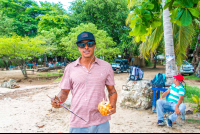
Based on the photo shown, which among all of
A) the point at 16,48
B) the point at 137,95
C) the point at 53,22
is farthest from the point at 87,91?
the point at 53,22

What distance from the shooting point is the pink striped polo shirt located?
198cm

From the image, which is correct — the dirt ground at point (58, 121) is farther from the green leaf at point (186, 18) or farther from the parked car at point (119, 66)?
the parked car at point (119, 66)

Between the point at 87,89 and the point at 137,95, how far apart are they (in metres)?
3.92

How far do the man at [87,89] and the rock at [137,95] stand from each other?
3.60 meters

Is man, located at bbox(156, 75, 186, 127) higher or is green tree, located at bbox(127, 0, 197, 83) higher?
green tree, located at bbox(127, 0, 197, 83)

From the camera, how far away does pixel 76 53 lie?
14.8m

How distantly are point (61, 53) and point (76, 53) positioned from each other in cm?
655

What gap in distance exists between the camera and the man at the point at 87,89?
1.97 m

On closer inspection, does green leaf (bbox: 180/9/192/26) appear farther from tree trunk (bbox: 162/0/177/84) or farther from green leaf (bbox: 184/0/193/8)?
tree trunk (bbox: 162/0/177/84)

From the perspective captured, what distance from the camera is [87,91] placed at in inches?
78.6

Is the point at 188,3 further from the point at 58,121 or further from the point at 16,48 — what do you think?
the point at 16,48

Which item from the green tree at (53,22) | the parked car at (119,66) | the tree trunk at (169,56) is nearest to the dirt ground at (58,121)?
the tree trunk at (169,56)

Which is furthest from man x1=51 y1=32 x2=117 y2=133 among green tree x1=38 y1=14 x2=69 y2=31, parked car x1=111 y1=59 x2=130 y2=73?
green tree x1=38 y1=14 x2=69 y2=31

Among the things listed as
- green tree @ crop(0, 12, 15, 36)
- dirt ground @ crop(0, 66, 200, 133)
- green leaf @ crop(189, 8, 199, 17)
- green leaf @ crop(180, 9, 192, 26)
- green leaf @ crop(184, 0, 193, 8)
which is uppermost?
green tree @ crop(0, 12, 15, 36)
